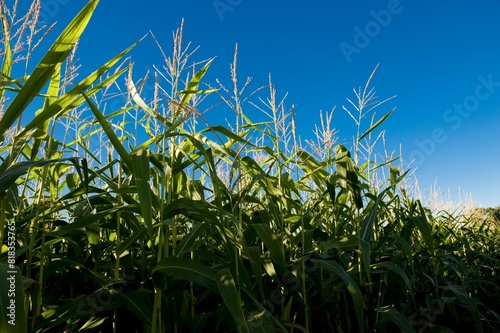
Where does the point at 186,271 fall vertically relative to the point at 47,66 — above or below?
below

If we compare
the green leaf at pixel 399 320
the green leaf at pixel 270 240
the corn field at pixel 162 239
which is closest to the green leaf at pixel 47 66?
the corn field at pixel 162 239

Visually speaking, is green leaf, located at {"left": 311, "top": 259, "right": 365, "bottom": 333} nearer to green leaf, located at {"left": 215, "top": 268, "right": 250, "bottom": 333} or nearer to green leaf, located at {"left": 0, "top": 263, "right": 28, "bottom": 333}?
green leaf, located at {"left": 215, "top": 268, "right": 250, "bottom": 333}

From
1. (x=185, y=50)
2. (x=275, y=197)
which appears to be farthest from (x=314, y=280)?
(x=185, y=50)

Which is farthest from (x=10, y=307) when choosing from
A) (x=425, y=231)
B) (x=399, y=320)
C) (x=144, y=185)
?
(x=425, y=231)

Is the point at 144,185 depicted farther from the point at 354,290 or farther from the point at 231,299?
the point at 354,290

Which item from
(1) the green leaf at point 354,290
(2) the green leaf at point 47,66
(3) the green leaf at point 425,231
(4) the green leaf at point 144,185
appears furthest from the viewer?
(3) the green leaf at point 425,231

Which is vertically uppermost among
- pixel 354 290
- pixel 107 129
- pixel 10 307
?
pixel 107 129

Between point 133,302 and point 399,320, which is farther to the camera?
point 399,320

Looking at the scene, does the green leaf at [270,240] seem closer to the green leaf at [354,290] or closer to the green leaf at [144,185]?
the green leaf at [354,290]

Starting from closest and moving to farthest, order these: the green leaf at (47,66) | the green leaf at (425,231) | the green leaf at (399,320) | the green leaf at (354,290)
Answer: the green leaf at (47,66) < the green leaf at (354,290) < the green leaf at (399,320) < the green leaf at (425,231)

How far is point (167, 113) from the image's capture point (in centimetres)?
152

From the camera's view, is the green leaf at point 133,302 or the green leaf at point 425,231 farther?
the green leaf at point 425,231

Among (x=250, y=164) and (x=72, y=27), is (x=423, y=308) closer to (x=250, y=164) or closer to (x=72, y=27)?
(x=250, y=164)

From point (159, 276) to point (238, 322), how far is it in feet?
1.08
